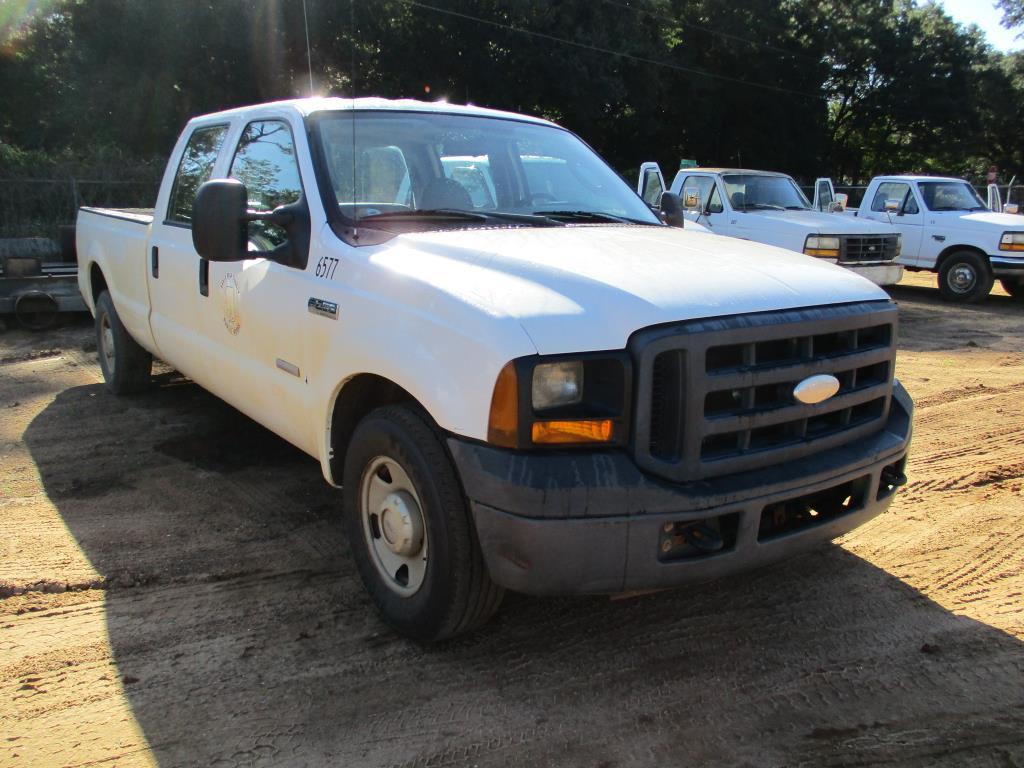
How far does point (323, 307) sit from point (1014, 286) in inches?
567

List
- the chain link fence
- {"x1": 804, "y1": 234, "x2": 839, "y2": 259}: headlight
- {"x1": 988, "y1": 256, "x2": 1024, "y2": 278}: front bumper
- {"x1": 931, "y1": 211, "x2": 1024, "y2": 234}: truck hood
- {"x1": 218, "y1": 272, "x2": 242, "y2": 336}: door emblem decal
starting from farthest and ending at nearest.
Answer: the chain link fence, {"x1": 931, "y1": 211, "x2": 1024, "y2": 234}: truck hood, {"x1": 988, "y1": 256, "x2": 1024, "y2": 278}: front bumper, {"x1": 804, "y1": 234, "x2": 839, "y2": 259}: headlight, {"x1": 218, "y1": 272, "x2": 242, "y2": 336}: door emblem decal

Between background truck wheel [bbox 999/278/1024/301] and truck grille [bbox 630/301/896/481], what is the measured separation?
487 inches

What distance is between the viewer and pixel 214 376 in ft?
15.3

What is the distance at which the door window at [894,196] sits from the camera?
14.3 meters

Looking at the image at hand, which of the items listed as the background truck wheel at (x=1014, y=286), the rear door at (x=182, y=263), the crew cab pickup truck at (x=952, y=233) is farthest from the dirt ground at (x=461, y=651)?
the background truck wheel at (x=1014, y=286)

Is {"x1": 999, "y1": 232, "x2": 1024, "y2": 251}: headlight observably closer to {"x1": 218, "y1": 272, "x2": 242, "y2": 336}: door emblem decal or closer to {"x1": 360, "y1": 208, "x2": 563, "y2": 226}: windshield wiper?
{"x1": 360, "y1": 208, "x2": 563, "y2": 226}: windshield wiper

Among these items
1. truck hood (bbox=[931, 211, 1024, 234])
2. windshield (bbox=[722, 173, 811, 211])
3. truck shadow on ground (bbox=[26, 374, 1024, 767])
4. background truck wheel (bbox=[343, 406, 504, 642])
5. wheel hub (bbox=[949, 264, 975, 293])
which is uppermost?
windshield (bbox=[722, 173, 811, 211])

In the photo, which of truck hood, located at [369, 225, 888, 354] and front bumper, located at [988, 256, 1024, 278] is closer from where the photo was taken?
truck hood, located at [369, 225, 888, 354]

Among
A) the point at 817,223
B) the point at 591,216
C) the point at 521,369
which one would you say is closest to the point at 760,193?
the point at 817,223

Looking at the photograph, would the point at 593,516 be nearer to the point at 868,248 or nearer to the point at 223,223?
the point at 223,223

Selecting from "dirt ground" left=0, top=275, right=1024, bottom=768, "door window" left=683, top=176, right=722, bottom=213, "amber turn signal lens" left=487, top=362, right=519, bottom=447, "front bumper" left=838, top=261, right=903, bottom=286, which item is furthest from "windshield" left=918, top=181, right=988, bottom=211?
"amber turn signal lens" left=487, top=362, right=519, bottom=447

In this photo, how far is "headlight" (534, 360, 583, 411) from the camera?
2680 millimetres

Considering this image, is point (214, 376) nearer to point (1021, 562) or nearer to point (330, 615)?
point (330, 615)

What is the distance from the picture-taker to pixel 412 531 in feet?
10.1
